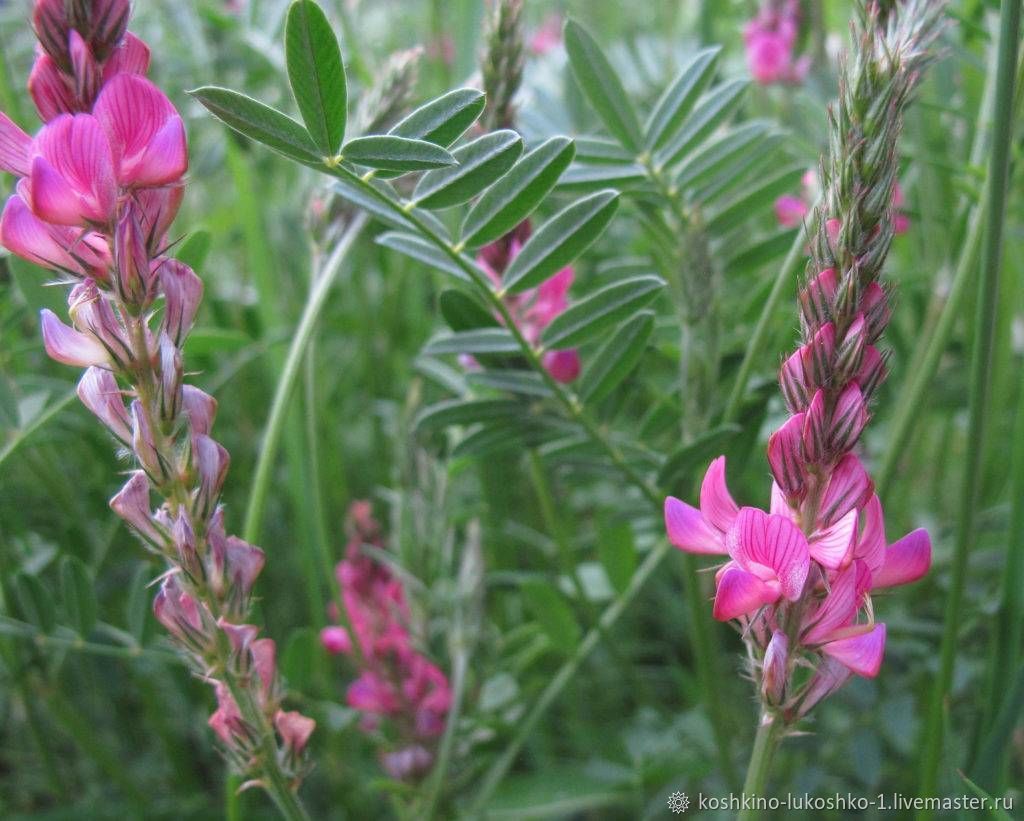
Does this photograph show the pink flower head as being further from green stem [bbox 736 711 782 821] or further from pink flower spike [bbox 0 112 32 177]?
pink flower spike [bbox 0 112 32 177]

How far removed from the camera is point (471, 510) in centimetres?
96

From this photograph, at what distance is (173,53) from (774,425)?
0.97m

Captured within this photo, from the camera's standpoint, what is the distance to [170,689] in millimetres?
1008

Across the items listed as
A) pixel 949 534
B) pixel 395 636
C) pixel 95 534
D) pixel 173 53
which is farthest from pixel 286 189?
pixel 949 534

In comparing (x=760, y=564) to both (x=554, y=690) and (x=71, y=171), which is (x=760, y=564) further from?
(x=554, y=690)

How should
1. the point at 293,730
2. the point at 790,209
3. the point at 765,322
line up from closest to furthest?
the point at 293,730 < the point at 765,322 < the point at 790,209

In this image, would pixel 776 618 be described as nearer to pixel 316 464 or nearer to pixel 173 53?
pixel 316 464

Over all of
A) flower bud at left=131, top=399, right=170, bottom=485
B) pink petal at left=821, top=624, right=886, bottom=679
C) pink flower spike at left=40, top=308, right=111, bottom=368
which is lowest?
pink petal at left=821, top=624, right=886, bottom=679

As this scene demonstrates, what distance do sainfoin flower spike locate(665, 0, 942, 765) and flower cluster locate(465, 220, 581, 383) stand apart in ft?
0.85

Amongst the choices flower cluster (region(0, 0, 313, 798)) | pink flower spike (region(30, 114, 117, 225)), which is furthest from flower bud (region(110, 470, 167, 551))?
pink flower spike (region(30, 114, 117, 225))

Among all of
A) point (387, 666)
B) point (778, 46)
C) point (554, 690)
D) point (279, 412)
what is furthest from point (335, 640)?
point (778, 46)

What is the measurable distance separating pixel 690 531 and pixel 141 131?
0.88 ft

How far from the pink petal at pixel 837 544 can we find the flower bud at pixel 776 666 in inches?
1.4

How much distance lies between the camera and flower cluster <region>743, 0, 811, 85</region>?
1.17 metres
